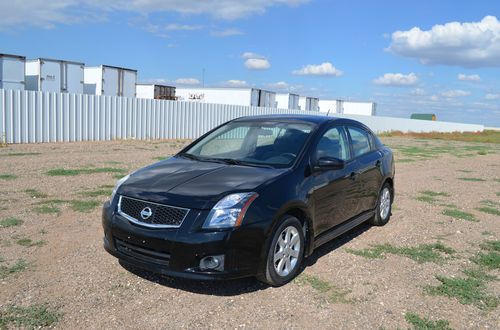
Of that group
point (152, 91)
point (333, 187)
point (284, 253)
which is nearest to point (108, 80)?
point (152, 91)

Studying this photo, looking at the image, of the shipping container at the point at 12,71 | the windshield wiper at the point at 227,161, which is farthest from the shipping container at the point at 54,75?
the windshield wiper at the point at 227,161

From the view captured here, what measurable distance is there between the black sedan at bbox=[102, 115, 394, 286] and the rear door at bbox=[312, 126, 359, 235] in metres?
0.01

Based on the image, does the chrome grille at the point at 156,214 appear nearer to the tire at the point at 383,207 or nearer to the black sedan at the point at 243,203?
the black sedan at the point at 243,203

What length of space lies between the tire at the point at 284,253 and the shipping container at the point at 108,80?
2144 cm

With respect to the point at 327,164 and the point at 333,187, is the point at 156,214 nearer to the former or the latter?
the point at 327,164

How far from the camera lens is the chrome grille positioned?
4.06m

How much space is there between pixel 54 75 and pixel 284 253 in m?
20.3

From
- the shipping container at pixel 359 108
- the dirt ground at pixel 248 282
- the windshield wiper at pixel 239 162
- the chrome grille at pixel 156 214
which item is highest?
the shipping container at pixel 359 108

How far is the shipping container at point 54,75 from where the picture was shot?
70.0ft

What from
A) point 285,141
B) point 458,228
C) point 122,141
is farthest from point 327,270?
point 122,141

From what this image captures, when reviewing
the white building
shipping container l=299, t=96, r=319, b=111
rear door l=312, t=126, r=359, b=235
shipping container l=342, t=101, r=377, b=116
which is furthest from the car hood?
shipping container l=342, t=101, r=377, b=116

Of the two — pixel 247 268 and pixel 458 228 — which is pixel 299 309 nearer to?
pixel 247 268

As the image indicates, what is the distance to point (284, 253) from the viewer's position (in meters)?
4.51

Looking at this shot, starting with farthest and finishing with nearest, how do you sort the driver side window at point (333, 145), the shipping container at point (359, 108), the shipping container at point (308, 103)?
the shipping container at point (359, 108), the shipping container at point (308, 103), the driver side window at point (333, 145)
